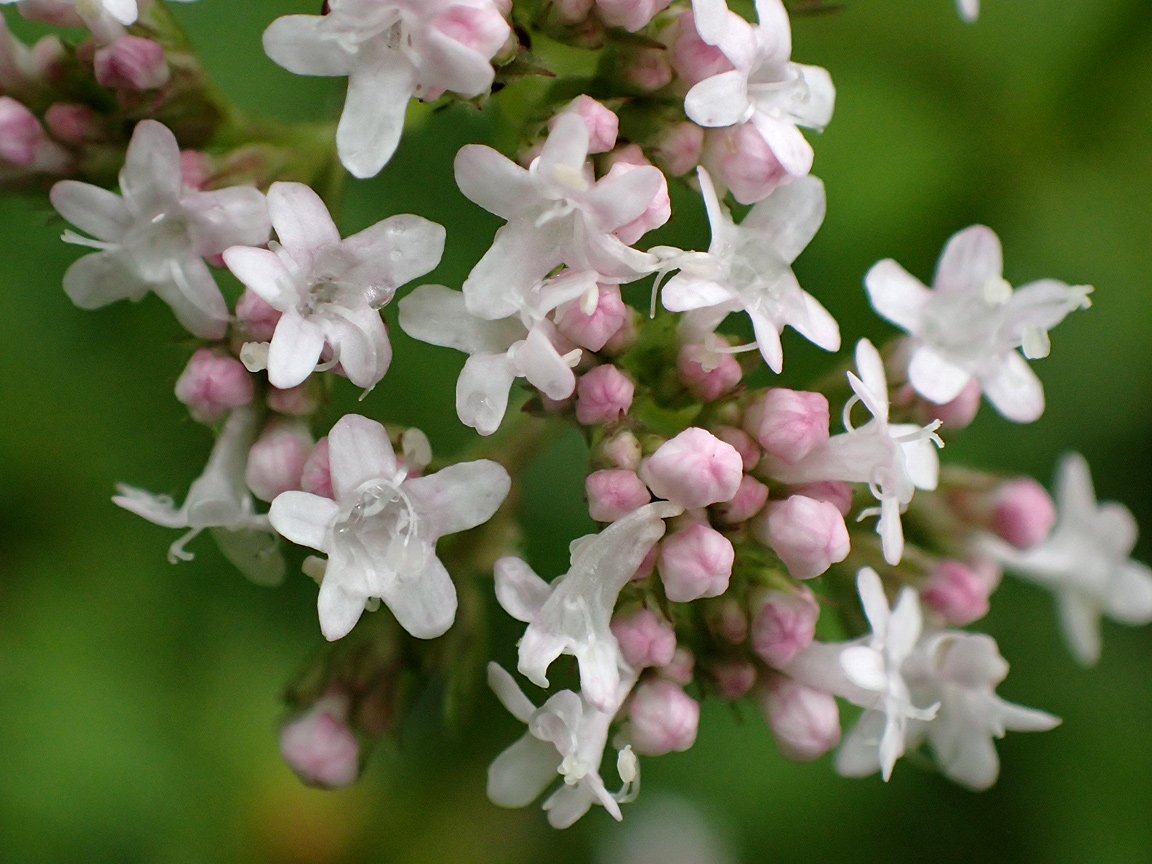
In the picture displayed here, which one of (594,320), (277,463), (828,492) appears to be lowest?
(277,463)

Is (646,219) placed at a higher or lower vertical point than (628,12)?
lower

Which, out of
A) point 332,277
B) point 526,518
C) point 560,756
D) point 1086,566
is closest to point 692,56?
point 332,277

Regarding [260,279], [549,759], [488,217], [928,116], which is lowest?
[549,759]

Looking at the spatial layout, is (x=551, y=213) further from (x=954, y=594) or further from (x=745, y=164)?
(x=954, y=594)

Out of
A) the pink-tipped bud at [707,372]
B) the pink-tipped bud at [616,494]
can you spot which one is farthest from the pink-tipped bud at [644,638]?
the pink-tipped bud at [707,372]

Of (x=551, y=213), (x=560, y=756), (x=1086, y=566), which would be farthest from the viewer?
(x=1086, y=566)

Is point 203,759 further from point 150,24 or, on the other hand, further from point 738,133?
point 738,133

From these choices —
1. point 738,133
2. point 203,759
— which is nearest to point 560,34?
point 738,133

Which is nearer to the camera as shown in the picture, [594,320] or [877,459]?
[594,320]

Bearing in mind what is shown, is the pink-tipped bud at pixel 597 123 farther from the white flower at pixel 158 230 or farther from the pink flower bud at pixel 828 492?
the pink flower bud at pixel 828 492
